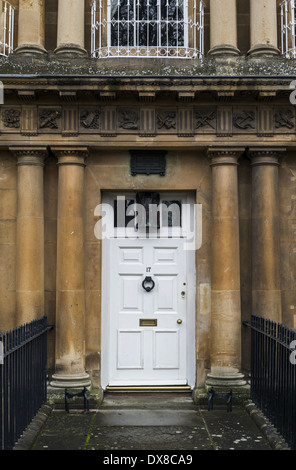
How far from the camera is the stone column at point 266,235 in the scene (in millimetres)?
7938

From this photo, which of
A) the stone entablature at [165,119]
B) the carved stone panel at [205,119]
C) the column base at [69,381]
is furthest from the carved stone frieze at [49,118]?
the column base at [69,381]

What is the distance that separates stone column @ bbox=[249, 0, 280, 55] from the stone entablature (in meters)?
0.90

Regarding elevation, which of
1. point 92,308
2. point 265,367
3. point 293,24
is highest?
point 293,24

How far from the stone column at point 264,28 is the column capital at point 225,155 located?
153 cm

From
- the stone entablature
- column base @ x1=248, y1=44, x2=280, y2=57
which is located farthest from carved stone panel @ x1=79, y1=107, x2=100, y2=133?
column base @ x1=248, y1=44, x2=280, y2=57

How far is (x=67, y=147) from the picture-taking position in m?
7.95

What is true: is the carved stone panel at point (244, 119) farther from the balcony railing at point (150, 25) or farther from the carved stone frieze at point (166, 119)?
the balcony railing at point (150, 25)

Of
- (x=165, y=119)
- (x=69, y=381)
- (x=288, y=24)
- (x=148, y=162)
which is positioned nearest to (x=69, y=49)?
(x=165, y=119)

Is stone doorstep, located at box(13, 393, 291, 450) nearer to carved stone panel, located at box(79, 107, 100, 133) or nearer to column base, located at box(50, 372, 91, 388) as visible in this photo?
column base, located at box(50, 372, 91, 388)

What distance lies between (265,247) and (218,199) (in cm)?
98

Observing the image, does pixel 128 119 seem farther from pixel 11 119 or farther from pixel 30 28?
pixel 30 28

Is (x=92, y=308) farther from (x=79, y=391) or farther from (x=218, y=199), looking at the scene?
(x=218, y=199)
